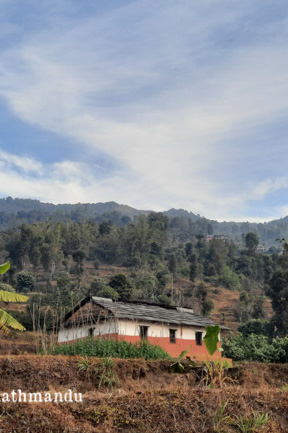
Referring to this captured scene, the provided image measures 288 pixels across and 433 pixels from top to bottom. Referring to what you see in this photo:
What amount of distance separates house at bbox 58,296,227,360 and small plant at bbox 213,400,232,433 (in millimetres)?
18484

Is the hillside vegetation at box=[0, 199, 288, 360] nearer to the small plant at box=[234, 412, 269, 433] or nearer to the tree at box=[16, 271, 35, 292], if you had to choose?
the tree at box=[16, 271, 35, 292]

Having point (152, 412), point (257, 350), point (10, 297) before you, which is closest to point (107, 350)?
point (10, 297)

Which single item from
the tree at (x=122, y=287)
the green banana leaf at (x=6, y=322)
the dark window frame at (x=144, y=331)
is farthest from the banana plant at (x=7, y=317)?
the tree at (x=122, y=287)

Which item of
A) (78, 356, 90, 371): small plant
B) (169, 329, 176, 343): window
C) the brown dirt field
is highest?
the brown dirt field

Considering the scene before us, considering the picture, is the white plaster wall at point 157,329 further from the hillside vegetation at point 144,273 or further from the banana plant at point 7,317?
the hillside vegetation at point 144,273

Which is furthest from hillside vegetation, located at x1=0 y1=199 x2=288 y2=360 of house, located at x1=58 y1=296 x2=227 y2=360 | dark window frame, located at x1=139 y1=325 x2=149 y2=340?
dark window frame, located at x1=139 y1=325 x2=149 y2=340

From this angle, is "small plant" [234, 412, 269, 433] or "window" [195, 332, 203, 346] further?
"window" [195, 332, 203, 346]

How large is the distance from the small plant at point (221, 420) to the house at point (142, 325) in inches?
728

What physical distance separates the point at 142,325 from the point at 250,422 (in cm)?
2218

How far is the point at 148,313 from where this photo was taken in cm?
3306

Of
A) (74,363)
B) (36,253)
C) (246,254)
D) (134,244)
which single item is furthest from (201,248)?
(74,363)

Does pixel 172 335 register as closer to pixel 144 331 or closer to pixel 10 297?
pixel 144 331

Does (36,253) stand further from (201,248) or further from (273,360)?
(273,360)

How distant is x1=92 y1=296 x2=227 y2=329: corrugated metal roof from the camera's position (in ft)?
101
